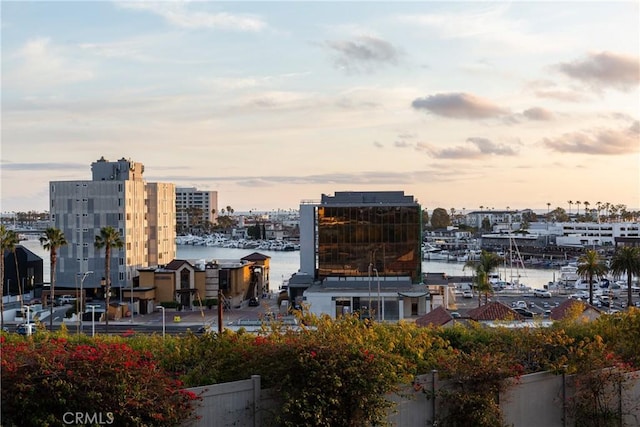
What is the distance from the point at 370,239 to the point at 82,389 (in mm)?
46645

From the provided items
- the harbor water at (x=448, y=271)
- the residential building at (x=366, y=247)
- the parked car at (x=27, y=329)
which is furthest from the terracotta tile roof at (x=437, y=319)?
the harbor water at (x=448, y=271)

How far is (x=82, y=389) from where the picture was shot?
11.7 meters

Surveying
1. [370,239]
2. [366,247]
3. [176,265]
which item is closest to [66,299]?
[176,265]

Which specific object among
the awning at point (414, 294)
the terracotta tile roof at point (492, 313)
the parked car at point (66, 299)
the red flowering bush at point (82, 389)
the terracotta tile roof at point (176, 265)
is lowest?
the parked car at point (66, 299)

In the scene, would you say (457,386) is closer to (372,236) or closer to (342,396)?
(342,396)

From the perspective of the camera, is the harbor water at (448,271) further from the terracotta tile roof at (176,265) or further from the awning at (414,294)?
the awning at (414,294)

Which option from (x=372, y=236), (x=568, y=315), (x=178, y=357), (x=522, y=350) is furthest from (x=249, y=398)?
(x=372, y=236)

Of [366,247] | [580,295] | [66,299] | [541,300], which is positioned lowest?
[580,295]

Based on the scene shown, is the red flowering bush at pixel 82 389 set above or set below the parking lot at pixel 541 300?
above

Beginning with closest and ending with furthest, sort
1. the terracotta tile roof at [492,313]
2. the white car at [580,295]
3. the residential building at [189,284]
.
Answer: the terracotta tile roof at [492,313], the residential building at [189,284], the white car at [580,295]

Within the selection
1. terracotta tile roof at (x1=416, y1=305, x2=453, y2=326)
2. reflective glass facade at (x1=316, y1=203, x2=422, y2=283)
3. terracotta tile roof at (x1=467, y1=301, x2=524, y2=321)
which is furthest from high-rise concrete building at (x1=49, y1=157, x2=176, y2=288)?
terracotta tile roof at (x1=467, y1=301, x2=524, y2=321)

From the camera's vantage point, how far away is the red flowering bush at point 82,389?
1143 cm

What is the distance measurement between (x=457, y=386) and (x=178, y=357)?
20.2 feet

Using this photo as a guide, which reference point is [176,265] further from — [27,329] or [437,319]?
[437,319]
